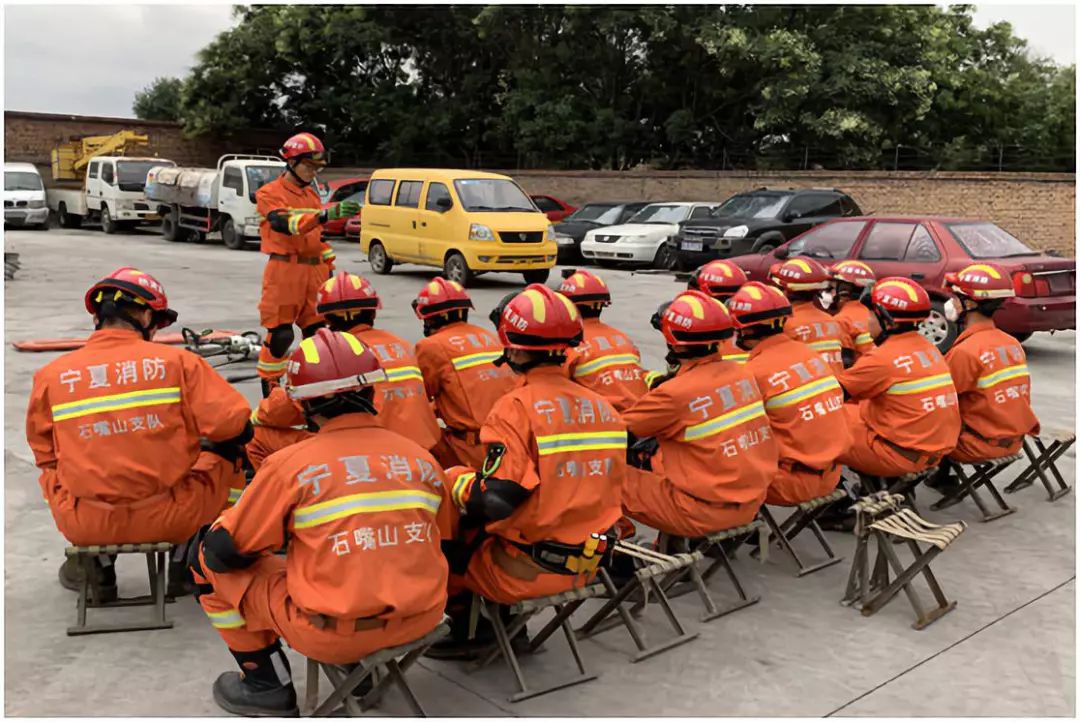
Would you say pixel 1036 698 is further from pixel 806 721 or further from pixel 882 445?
pixel 882 445

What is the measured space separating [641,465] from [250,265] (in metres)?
15.9

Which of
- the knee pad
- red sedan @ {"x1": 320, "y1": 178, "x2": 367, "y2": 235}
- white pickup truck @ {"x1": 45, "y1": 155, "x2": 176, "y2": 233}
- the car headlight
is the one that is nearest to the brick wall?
white pickup truck @ {"x1": 45, "y1": 155, "x2": 176, "y2": 233}

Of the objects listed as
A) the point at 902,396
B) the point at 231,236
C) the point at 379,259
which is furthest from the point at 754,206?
the point at 902,396

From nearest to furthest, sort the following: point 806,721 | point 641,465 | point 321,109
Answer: point 806,721 < point 641,465 < point 321,109

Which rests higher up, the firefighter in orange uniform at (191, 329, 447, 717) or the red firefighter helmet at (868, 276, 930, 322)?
the red firefighter helmet at (868, 276, 930, 322)

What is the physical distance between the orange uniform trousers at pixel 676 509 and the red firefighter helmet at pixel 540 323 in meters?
0.99

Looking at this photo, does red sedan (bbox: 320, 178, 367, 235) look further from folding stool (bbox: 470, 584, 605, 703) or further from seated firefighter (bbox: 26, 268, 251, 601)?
folding stool (bbox: 470, 584, 605, 703)

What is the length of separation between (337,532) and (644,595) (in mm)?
1777

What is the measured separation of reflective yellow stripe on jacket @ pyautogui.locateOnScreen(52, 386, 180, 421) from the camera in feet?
14.3

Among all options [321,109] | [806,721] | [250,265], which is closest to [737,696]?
[806,721]

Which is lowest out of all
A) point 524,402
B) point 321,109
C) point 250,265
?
point 250,265

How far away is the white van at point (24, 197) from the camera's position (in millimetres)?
27188

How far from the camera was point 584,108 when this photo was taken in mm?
31000

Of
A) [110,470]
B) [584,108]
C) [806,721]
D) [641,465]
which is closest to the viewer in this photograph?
[806,721]
